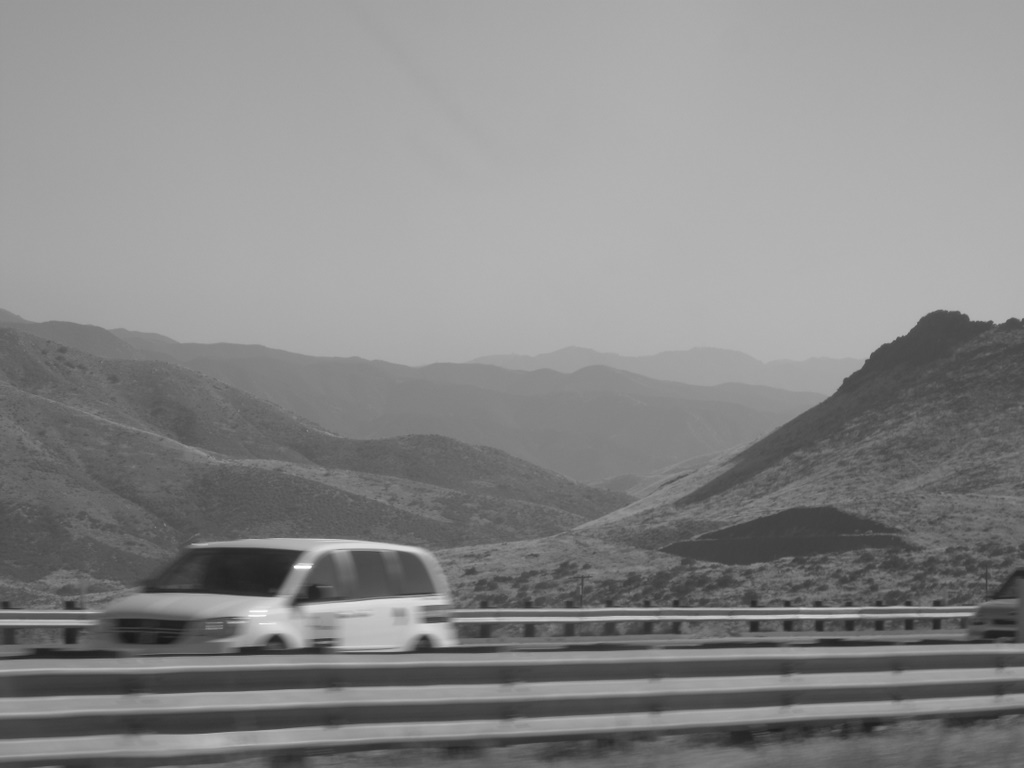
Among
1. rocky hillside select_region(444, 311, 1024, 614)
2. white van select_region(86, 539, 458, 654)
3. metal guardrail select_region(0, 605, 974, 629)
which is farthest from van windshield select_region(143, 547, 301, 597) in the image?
rocky hillside select_region(444, 311, 1024, 614)

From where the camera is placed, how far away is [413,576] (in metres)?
13.1

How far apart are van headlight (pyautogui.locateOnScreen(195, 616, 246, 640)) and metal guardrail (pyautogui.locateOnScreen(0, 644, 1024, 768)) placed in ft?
8.32

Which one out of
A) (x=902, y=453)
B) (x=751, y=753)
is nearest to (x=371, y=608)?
(x=751, y=753)

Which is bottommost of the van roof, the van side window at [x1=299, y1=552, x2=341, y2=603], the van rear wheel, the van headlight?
the van rear wheel

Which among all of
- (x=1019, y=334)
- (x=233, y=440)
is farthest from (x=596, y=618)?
(x=233, y=440)

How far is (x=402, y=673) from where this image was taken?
870cm

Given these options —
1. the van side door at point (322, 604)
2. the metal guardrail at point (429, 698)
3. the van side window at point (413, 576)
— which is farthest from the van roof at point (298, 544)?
the metal guardrail at point (429, 698)

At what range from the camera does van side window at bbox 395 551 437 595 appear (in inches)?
507

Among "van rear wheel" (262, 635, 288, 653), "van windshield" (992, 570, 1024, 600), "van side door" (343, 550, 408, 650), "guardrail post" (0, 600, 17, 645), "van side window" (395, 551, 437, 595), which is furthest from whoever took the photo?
"guardrail post" (0, 600, 17, 645)

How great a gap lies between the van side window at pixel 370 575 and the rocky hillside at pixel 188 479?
6232cm

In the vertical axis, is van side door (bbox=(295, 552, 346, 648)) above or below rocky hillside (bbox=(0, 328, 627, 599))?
below

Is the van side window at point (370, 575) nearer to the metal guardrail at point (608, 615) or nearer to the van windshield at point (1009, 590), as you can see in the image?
the metal guardrail at point (608, 615)

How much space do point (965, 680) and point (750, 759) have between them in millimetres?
3064

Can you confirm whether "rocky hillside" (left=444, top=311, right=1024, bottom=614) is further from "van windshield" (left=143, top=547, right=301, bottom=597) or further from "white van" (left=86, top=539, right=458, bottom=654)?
"van windshield" (left=143, top=547, right=301, bottom=597)
